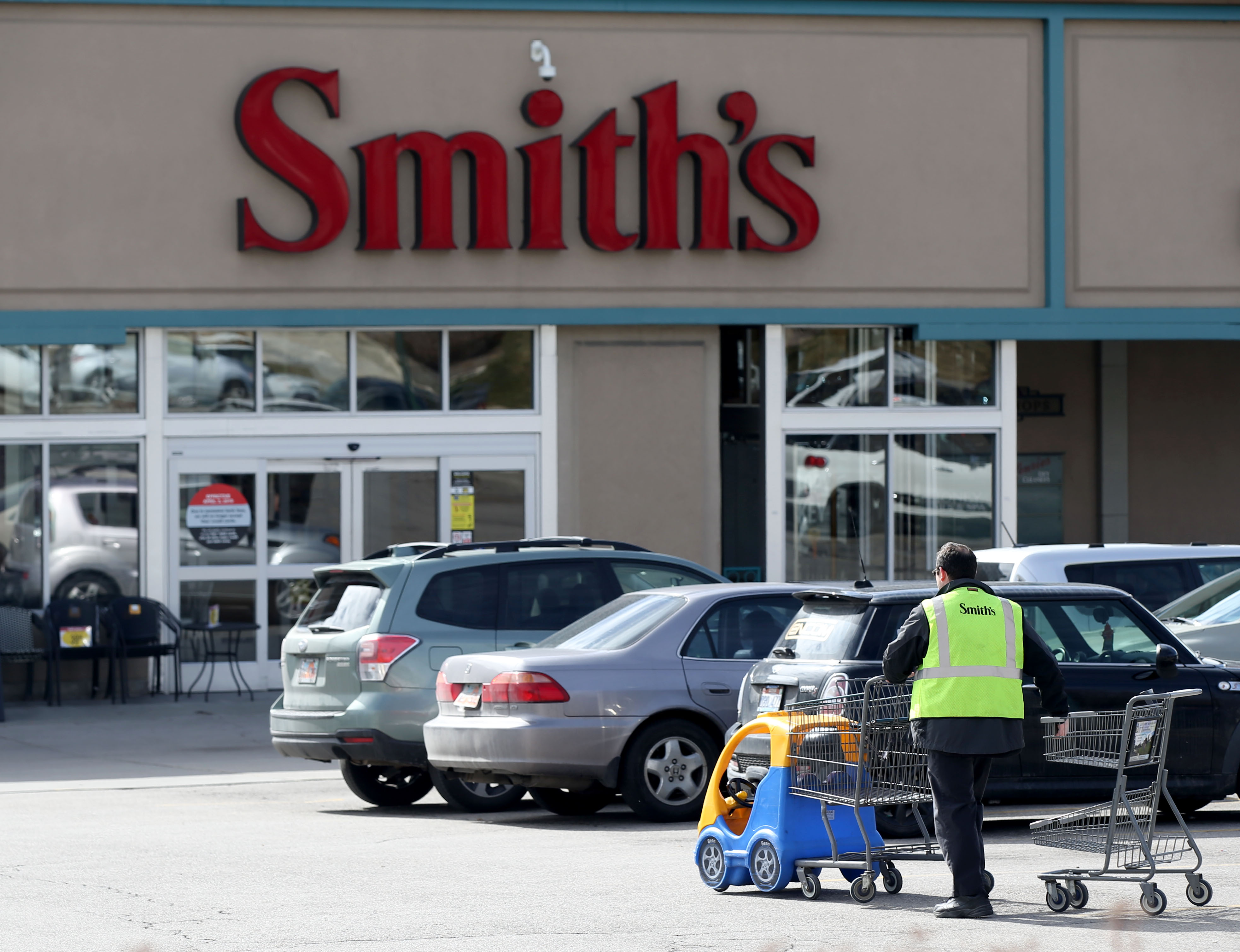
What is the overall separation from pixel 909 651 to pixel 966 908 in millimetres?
1089

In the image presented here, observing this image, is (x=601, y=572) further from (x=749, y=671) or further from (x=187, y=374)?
(x=187, y=374)

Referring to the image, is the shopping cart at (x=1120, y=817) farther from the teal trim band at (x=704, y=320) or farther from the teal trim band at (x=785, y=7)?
the teal trim band at (x=785, y=7)

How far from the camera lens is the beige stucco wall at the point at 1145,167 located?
20.3 meters

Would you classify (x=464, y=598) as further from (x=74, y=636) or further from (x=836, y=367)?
(x=836, y=367)

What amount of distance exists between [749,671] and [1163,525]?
561 inches

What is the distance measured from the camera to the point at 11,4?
61.3ft

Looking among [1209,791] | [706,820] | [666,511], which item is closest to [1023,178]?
[666,511]

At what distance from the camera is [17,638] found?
18.5 meters

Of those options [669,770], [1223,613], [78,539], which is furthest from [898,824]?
[78,539]

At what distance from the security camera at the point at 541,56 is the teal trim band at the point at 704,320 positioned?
2.56 meters

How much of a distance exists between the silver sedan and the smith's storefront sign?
852 cm

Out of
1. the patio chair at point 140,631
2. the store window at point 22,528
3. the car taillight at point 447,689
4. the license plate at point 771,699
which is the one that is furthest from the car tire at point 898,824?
the store window at point 22,528

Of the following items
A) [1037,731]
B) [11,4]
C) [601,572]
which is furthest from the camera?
[11,4]

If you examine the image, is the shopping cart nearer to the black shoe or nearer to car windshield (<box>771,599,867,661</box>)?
the black shoe
